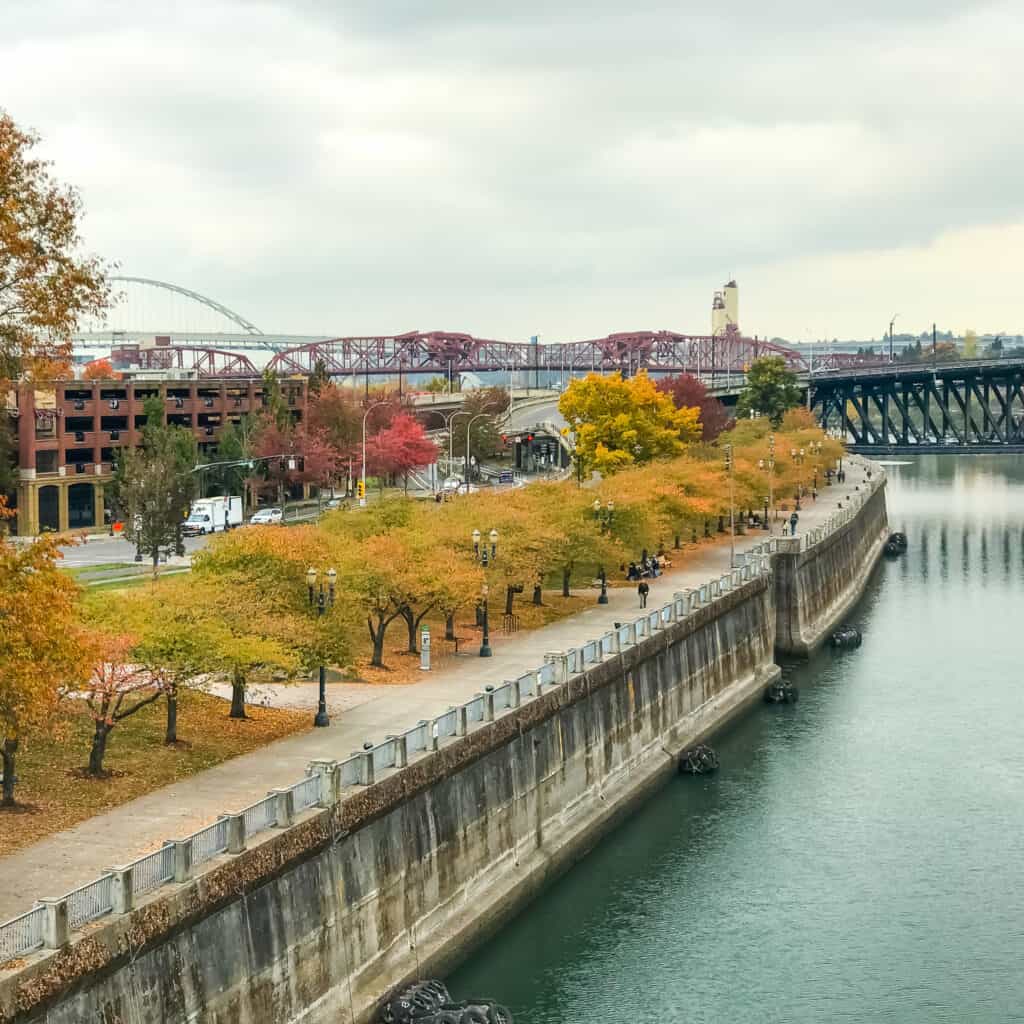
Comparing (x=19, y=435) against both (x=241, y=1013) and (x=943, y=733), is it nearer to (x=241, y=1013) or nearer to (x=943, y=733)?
(x=943, y=733)

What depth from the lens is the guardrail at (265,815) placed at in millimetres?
26859

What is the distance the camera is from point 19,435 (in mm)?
109500

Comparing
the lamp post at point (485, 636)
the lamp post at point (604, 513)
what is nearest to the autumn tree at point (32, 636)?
the lamp post at point (485, 636)

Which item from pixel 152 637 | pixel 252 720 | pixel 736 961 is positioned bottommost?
pixel 736 961

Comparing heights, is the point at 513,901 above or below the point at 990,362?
below

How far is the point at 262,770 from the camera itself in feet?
132

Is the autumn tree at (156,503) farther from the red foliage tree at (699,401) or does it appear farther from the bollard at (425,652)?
the red foliage tree at (699,401)

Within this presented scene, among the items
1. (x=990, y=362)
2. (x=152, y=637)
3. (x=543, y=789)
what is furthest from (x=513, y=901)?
(x=990, y=362)

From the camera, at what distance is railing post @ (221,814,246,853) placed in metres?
31.8

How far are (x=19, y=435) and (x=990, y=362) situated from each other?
12629cm

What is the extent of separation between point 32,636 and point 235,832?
563cm

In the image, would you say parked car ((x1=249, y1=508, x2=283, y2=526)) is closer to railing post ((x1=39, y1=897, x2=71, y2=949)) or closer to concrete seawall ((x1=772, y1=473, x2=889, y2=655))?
concrete seawall ((x1=772, y1=473, x2=889, y2=655))

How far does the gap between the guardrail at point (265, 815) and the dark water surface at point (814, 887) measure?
6.03m

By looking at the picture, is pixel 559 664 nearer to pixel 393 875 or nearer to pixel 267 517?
pixel 393 875
